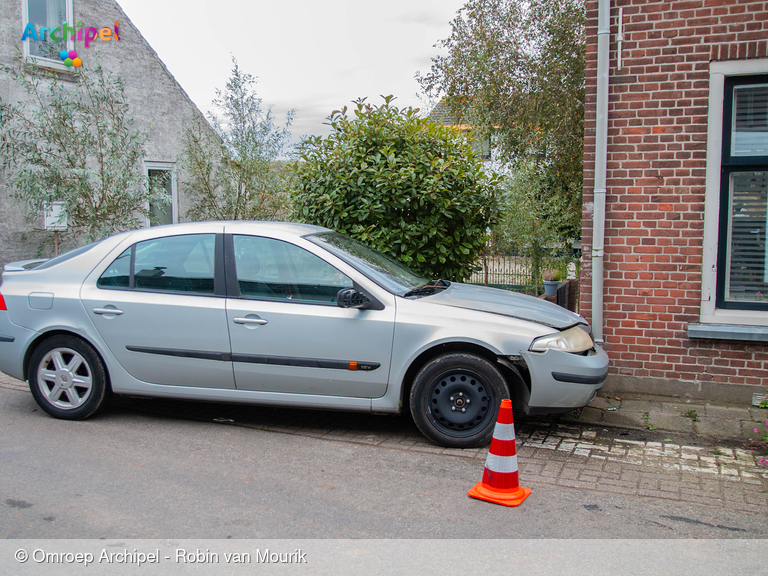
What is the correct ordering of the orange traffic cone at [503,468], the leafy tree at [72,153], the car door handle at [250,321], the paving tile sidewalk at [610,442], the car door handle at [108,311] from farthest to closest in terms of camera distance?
the leafy tree at [72,153]
the car door handle at [108,311]
the car door handle at [250,321]
the paving tile sidewalk at [610,442]
the orange traffic cone at [503,468]

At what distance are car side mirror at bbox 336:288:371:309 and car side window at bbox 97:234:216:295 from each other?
3.67ft

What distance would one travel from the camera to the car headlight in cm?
454

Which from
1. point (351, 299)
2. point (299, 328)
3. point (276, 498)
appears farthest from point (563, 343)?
point (276, 498)

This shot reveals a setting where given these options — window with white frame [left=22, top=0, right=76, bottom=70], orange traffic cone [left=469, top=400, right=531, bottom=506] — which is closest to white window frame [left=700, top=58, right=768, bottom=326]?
orange traffic cone [left=469, top=400, right=531, bottom=506]

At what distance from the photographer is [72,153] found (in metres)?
9.65

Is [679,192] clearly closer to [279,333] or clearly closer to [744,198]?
[744,198]

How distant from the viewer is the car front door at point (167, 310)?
4.93 m

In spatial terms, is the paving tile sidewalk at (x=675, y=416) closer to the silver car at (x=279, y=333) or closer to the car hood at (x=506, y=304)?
the silver car at (x=279, y=333)

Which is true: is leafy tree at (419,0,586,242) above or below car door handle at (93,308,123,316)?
above

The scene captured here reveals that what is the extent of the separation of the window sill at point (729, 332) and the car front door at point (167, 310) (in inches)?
167

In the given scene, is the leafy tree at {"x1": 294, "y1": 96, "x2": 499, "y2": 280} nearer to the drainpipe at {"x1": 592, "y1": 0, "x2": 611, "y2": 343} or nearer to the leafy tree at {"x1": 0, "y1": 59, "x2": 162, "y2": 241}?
the drainpipe at {"x1": 592, "y1": 0, "x2": 611, "y2": 343}

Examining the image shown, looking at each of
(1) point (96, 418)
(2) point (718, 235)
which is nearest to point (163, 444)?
(1) point (96, 418)

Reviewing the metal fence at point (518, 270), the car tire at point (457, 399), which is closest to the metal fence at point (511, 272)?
the metal fence at point (518, 270)
